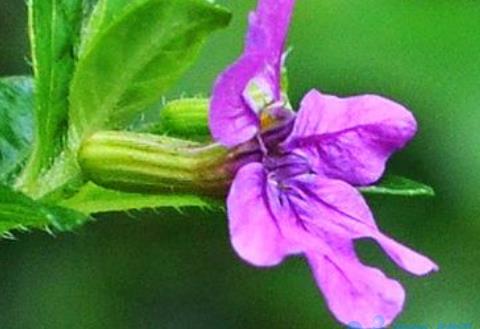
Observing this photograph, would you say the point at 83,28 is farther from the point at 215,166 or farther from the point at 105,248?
the point at 105,248

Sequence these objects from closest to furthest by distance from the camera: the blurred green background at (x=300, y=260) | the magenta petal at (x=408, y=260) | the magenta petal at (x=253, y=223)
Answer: the magenta petal at (x=253, y=223)
the magenta petal at (x=408, y=260)
the blurred green background at (x=300, y=260)

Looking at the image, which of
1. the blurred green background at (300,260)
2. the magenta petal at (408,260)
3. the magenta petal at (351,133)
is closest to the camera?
the magenta petal at (408,260)

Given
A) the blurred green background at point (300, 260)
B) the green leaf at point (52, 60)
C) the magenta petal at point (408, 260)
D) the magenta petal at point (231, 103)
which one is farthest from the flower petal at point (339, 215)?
the blurred green background at point (300, 260)

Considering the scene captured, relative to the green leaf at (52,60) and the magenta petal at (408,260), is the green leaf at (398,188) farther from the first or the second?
the green leaf at (52,60)

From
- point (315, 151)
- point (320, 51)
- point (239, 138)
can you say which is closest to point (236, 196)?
point (239, 138)

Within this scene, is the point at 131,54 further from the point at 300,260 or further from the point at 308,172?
the point at 300,260

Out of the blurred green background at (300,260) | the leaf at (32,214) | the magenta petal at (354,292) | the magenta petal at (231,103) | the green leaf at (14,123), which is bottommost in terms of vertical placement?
the blurred green background at (300,260)
